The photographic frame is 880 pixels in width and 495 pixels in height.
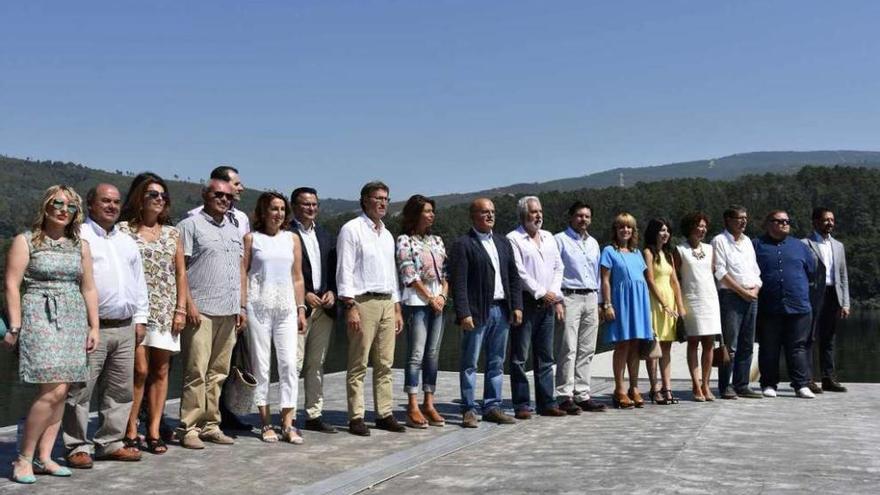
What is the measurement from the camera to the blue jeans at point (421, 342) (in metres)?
7.06

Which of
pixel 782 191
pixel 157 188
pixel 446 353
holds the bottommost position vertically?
pixel 446 353

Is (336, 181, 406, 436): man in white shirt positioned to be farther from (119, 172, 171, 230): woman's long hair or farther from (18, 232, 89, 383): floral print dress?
(18, 232, 89, 383): floral print dress

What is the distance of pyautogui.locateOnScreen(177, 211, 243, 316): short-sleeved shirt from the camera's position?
6.10 m

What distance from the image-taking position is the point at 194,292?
6.10 meters

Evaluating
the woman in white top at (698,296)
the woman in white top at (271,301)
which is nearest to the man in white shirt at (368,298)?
the woman in white top at (271,301)

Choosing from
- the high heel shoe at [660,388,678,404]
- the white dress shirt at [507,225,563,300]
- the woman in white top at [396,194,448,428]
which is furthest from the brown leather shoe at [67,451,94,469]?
the high heel shoe at [660,388,678,404]

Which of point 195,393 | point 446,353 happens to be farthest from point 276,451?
point 446,353

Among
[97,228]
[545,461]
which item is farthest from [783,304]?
[97,228]

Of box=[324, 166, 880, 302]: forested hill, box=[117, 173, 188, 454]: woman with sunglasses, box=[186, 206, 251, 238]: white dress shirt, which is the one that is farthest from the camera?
box=[324, 166, 880, 302]: forested hill

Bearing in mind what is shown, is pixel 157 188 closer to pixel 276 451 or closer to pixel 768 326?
pixel 276 451

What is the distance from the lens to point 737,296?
8.97 m

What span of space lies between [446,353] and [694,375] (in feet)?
118

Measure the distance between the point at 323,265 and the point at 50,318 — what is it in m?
2.24

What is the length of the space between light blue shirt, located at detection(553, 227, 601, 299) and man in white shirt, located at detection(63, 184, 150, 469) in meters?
3.66
